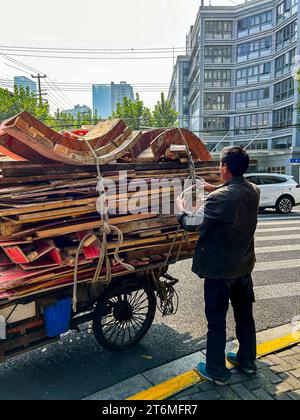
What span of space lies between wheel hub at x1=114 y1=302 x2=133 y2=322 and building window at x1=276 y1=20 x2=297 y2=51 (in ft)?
140

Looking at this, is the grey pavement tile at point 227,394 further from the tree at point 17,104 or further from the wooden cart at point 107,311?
the tree at point 17,104

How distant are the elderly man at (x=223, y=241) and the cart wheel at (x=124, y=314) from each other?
870mm

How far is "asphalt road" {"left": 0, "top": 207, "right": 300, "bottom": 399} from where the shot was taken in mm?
3088

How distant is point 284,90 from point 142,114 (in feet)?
56.8

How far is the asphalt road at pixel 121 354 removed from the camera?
10.1 feet

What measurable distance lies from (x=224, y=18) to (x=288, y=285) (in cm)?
4693

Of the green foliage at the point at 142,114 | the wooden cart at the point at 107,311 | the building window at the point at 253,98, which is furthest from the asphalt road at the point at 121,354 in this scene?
the building window at the point at 253,98

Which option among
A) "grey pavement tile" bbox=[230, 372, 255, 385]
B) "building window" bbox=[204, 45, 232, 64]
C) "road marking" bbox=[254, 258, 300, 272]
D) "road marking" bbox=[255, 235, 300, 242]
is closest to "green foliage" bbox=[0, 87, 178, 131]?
"building window" bbox=[204, 45, 232, 64]

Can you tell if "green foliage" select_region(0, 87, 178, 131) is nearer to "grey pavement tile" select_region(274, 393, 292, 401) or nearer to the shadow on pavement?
the shadow on pavement

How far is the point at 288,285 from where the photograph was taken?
5.65 meters

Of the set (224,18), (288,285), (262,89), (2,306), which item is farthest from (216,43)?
(2,306)

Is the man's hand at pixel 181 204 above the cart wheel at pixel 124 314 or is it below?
above

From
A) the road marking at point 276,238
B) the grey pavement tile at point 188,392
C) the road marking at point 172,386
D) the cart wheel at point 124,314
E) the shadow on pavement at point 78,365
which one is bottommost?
the shadow on pavement at point 78,365

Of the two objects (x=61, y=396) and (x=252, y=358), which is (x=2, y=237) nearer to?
(x=61, y=396)
